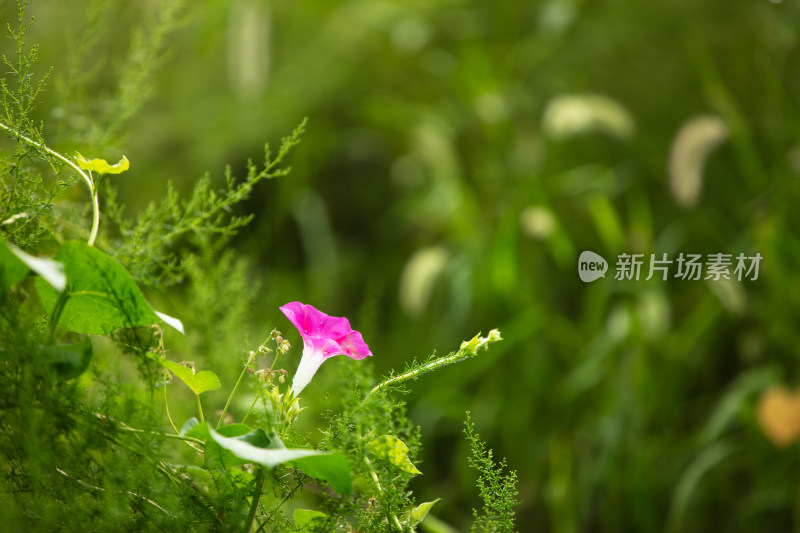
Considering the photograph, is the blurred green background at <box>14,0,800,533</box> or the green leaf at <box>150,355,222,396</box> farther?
the blurred green background at <box>14,0,800,533</box>

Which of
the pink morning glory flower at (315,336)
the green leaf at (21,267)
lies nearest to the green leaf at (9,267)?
the green leaf at (21,267)

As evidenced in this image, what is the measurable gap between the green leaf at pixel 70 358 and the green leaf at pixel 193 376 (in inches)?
1.1

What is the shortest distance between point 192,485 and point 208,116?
1716 mm

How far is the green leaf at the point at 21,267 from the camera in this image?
8.5 inches

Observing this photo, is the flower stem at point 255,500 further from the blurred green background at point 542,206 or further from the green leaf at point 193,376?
the blurred green background at point 542,206

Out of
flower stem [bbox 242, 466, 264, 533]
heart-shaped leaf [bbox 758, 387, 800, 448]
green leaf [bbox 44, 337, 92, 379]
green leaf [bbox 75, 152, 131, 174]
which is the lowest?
heart-shaped leaf [bbox 758, 387, 800, 448]

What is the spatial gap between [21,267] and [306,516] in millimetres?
159

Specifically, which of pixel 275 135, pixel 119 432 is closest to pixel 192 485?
pixel 119 432

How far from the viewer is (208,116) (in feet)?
6.05

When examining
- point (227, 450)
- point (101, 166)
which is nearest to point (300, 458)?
point (227, 450)

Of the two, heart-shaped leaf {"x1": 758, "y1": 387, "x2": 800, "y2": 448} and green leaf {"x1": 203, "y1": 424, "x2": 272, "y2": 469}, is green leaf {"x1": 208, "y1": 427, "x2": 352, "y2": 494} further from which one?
heart-shaped leaf {"x1": 758, "y1": 387, "x2": 800, "y2": 448}

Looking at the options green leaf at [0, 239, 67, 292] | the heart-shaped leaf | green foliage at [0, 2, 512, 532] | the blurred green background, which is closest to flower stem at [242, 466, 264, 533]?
green foliage at [0, 2, 512, 532]

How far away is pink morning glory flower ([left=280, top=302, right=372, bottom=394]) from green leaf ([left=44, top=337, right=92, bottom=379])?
87 millimetres

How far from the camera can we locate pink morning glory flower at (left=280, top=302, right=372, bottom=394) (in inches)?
11.9
